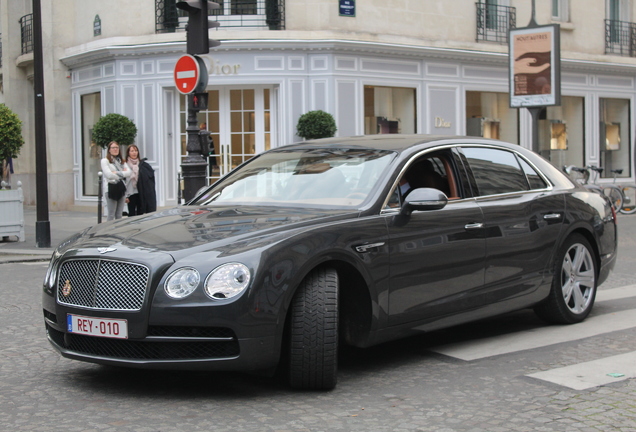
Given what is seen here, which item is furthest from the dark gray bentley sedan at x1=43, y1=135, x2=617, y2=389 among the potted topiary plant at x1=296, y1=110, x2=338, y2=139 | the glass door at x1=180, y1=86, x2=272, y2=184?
the glass door at x1=180, y1=86, x2=272, y2=184

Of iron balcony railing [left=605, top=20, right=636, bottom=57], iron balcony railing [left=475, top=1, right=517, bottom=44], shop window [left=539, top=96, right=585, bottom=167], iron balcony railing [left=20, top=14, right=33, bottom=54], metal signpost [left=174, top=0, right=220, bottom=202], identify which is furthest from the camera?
iron balcony railing [left=605, top=20, right=636, bottom=57]

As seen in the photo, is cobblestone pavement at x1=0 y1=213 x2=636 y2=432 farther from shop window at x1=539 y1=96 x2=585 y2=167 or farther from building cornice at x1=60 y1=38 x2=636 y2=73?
shop window at x1=539 y1=96 x2=585 y2=167

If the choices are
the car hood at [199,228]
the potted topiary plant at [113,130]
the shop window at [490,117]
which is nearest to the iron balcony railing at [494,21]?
the shop window at [490,117]

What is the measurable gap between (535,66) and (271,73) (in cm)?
650

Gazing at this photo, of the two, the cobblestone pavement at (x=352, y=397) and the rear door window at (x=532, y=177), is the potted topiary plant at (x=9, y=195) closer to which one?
the cobblestone pavement at (x=352, y=397)

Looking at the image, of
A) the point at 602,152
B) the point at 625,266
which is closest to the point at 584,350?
the point at 625,266

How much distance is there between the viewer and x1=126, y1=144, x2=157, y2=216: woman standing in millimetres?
16234

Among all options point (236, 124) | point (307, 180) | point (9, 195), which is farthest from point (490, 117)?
point (307, 180)

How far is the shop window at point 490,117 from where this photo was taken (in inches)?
975

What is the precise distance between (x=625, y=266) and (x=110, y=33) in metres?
15.5

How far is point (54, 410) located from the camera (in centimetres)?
464

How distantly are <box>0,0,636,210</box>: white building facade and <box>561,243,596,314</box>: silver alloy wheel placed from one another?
15.0 metres

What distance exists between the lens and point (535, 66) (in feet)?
60.4

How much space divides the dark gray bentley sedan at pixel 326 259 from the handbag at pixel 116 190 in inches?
378
